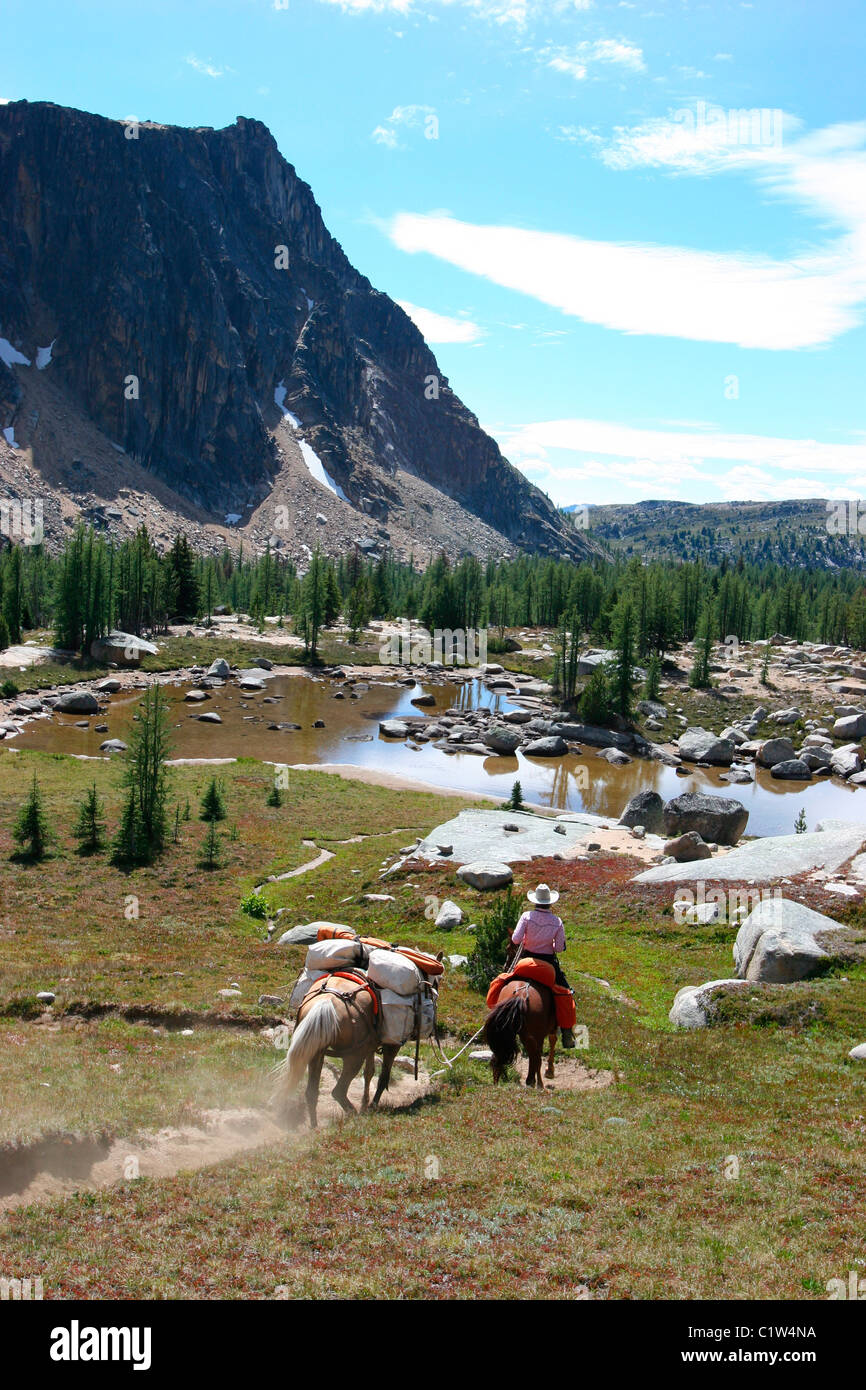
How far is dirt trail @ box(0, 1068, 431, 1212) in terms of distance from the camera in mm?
9344

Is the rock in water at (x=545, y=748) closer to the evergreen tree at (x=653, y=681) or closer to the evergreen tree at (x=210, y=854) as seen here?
the evergreen tree at (x=653, y=681)

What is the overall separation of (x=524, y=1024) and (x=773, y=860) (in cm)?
1690

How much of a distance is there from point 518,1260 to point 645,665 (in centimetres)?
10018

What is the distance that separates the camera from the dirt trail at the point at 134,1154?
Answer: 934 centimetres

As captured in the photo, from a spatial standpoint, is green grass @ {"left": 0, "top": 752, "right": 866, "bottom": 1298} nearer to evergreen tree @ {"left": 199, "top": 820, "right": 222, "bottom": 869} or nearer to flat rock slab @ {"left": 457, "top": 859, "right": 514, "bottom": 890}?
flat rock slab @ {"left": 457, "top": 859, "right": 514, "bottom": 890}

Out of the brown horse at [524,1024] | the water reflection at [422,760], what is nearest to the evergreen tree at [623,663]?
the water reflection at [422,760]

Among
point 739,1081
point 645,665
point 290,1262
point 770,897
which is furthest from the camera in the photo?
point 645,665

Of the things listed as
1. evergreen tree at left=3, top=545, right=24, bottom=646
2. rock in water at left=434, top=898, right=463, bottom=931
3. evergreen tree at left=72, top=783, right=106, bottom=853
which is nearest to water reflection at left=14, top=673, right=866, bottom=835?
evergreen tree at left=72, top=783, right=106, bottom=853

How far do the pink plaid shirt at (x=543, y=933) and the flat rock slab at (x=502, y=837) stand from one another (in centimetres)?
1756

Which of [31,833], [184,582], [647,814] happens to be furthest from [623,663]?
[184,582]

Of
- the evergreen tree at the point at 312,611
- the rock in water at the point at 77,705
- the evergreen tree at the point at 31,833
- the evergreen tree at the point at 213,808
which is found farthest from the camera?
the evergreen tree at the point at 312,611
